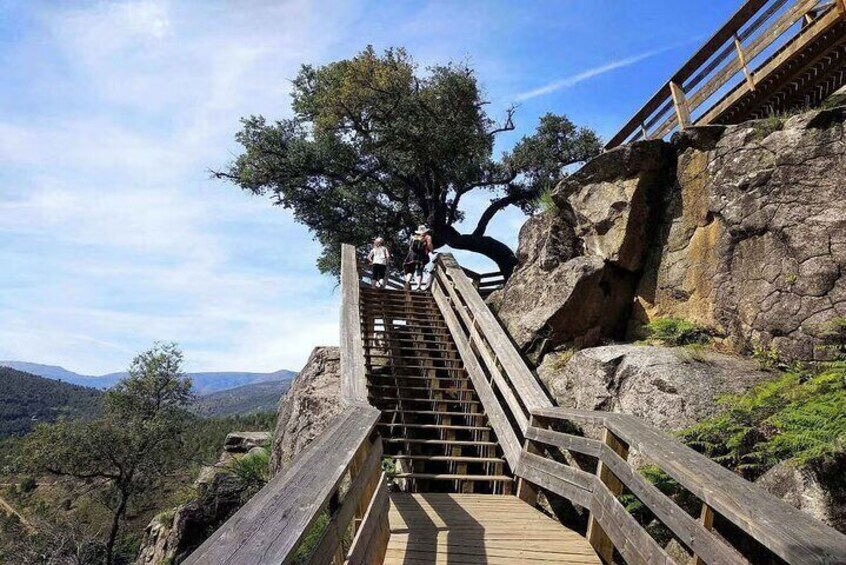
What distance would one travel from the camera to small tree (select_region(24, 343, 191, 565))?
78.7ft

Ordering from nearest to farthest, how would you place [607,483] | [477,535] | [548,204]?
[607,483] → [477,535] → [548,204]

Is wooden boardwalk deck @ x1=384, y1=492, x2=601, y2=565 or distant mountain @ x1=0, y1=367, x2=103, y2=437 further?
distant mountain @ x1=0, y1=367, x2=103, y2=437

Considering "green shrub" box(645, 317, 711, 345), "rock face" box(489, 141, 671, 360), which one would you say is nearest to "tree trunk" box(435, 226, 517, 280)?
"rock face" box(489, 141, 671, 360)

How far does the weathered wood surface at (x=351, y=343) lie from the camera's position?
21.2ft

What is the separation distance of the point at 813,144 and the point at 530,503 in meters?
6.13

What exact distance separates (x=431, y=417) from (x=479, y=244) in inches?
534

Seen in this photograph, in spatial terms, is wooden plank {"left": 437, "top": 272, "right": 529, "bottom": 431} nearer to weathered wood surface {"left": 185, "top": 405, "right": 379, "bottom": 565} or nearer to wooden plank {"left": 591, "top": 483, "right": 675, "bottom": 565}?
wooden plank {"left": 591, "top": 483, "right": 675, "bottom": 565}

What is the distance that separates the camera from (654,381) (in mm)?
6133

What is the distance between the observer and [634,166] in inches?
353

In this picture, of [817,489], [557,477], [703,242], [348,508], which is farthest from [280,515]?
[703,242]

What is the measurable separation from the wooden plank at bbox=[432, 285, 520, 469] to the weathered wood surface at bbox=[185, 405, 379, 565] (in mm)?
3775

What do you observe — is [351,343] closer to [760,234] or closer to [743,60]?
[760,234]

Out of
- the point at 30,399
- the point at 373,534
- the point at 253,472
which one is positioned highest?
the point at 30,399

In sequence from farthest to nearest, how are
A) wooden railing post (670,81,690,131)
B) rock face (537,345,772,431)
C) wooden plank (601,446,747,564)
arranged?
wooden railing post (670,81,690,131) → rock face (537,345,772,431) → wooden plank (601,446,747,564)
